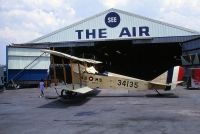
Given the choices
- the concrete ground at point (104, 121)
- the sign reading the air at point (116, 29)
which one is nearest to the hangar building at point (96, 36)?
the sign reading the air at point (116, 29)

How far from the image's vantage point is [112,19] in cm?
4103

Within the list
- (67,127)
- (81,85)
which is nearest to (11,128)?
(67,127)

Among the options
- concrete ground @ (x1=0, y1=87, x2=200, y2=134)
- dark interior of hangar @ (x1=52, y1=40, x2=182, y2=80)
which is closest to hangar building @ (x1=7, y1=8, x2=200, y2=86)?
dark interior of hangar @ (x1=52, y1=40, x2=182, y2=80)

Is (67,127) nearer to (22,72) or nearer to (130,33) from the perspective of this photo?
(22,72)

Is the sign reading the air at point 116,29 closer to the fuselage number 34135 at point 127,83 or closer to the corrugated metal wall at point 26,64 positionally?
the corrugated metal wall at point 26,64

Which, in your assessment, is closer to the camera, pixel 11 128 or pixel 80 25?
pixel 11 128

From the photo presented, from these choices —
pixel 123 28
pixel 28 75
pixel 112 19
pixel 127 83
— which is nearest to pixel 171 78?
pixel 127 83

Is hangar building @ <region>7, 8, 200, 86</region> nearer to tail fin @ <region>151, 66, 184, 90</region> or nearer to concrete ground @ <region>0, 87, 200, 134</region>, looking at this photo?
tail fin @ <region>151, 66, 184, 90</region>

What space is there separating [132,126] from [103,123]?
4.19 ft

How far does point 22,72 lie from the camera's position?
35.4 m

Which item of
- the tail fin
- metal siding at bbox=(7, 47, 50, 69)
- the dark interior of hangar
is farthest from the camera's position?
the dark interior of hangar

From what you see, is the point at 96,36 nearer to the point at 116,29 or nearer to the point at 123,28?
the point at 116,29

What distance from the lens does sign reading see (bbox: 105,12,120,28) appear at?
40.9 metres

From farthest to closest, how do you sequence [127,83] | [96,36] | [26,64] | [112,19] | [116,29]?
[96,36]
[112,19]
[116,29]
[26,64]
[127,83]
